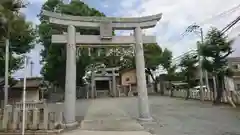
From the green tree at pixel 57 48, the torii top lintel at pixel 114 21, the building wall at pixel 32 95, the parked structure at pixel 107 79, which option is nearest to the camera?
the torii top lintel at pixel 114 21

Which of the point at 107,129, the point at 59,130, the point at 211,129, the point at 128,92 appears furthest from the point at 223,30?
the point at 128,92

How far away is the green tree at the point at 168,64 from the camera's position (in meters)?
30.4

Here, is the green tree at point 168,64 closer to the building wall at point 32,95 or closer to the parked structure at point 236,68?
the parked structure at point 236,68

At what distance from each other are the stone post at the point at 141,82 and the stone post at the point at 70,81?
276cm

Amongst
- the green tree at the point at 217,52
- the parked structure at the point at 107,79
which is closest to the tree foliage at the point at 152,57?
the parked structure at the point at 107,79

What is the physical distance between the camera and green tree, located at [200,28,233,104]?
46.1ft

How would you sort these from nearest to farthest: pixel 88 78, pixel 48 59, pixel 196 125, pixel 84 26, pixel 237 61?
1. pixel 196 125
2. pixel 84 26
3. pixel 48 59
4. pixel 237 61
5. pixel 88 78

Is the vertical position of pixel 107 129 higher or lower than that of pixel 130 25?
lower

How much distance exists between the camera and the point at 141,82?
912 centimetres

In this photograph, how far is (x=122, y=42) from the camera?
9.44m

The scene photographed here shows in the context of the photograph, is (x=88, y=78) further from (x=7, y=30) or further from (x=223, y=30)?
(x=7, y=30)

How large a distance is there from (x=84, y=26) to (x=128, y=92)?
20.7 m

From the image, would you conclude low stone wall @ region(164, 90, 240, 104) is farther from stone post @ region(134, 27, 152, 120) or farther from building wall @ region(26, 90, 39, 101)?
building wall @ region(26, 90, 39, 101)

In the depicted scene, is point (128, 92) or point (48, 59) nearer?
point (48, 59)
